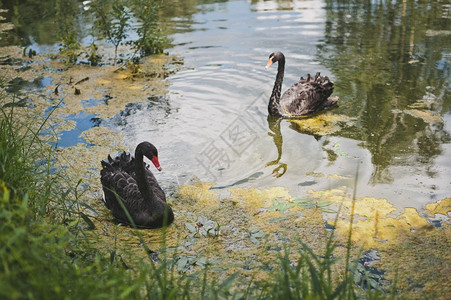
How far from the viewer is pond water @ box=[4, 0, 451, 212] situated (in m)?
4.25

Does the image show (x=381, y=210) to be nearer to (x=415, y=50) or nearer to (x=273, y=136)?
(x=273, y=136)

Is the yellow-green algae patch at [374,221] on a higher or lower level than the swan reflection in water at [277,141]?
lower

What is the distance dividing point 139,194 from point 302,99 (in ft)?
8.65

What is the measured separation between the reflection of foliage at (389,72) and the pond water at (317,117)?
2 centimetres

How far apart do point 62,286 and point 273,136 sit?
11.7 feet

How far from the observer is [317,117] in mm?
5512

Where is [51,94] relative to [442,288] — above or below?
above

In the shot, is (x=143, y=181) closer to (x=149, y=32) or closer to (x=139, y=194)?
(x=139, y=194)

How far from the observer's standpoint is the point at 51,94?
6035 millimetres

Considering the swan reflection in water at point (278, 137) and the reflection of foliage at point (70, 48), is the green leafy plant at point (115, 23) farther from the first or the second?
the swan reflection in water at point (278, 137)

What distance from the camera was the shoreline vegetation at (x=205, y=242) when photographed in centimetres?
194

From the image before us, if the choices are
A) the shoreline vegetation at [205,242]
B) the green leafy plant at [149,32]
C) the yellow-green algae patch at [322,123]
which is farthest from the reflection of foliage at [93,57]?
the yellow-green algae patch at [322,123]

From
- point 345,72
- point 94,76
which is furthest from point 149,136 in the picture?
point 345,72

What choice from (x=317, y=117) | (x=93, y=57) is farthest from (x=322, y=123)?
(x=93, y=57)
